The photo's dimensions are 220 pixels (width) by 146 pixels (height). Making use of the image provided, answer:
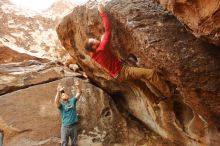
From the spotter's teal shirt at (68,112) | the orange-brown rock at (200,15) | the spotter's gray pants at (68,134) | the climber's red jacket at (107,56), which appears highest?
the orange-brown rock at (200,15)

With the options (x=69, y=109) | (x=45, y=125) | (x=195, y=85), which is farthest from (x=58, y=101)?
(x=195, y=85)

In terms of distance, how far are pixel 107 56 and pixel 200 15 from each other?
9.25ft

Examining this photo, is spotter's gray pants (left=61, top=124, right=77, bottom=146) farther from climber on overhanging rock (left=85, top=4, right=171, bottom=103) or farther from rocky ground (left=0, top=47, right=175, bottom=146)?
climber on overhanging rock (left=85, top=4, right=171, bottom=103)

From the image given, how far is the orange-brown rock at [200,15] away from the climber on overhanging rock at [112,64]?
1686mm

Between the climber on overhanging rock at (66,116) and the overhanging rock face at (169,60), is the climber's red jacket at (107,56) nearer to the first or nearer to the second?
the overhanging rock face at (169,60)

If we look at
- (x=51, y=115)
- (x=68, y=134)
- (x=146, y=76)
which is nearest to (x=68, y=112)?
(x=68, y=134)

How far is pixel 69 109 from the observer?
33.7 feet

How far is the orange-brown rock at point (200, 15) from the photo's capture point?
601 cm

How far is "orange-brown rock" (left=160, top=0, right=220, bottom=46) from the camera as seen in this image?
19.7 feet

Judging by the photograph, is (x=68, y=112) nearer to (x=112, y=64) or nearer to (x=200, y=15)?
(x=112, y=64)

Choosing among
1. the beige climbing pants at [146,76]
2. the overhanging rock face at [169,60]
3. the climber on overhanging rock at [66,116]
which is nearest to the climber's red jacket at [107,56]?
the beige climbing pants at [146,76]

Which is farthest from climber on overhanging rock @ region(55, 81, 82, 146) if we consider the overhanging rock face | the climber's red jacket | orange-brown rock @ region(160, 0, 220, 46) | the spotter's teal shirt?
orange-brown rock @ region(160, 0, 220, 46)

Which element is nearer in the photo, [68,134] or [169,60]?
[169,60]

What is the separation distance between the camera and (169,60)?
7.34 m
